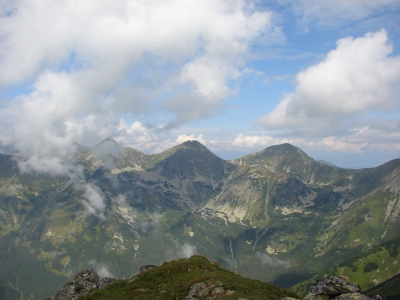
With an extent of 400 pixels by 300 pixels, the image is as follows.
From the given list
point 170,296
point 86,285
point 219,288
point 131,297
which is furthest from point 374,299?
point 86,285

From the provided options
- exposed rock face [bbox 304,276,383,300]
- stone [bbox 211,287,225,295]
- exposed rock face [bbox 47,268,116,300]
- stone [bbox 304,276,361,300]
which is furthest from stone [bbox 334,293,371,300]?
exposed rock face [bbox 47,268,116,300]

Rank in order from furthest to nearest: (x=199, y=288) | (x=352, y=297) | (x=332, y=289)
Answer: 1. (x=199, y=288)
2. (x=332, y=289)
3. (x=352, y=297)

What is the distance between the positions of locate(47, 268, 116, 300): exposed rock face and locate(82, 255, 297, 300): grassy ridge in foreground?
1069 centimetres

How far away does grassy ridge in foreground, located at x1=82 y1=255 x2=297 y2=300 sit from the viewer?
41.0m

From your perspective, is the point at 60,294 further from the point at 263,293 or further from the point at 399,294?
the point at 399,294

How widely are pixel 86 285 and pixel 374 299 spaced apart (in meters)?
58.9

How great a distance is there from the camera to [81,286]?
61438 millimetres

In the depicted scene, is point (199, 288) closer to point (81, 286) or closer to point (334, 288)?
A: point (334, 288)

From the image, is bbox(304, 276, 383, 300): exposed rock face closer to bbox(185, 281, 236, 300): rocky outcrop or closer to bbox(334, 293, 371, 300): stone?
bbox(334, 293, 371, 300): stone

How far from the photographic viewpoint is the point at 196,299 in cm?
3791

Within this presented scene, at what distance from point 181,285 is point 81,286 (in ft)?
103

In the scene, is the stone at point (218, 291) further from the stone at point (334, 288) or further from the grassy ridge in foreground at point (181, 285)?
the stone at point (334, 288)

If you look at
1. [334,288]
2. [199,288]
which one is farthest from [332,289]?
[199,288]

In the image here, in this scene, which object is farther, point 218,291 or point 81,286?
point 81,286
